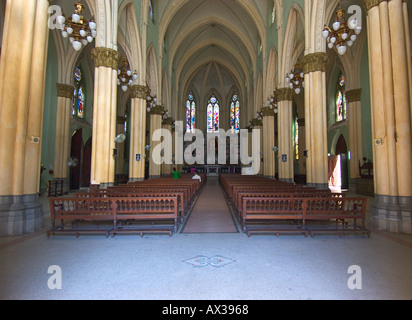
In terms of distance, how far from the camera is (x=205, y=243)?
5445mm

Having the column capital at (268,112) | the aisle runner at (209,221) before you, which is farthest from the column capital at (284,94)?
the aisle runner at (209,221)

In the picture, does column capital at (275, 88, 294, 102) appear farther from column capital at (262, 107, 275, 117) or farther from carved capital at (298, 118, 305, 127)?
carved capital at (298, 118, 305, 127)

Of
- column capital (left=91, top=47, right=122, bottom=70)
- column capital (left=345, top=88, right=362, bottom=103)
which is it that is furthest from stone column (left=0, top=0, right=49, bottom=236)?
column capital (left=345, top=88, right=362, bottom=103)

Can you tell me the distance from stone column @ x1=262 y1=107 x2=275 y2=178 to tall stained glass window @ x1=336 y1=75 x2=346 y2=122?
6.13 m

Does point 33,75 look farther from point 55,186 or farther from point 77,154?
point 77,154

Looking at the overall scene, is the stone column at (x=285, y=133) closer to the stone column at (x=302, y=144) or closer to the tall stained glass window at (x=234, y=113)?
the stone column at (x=302, y=144)

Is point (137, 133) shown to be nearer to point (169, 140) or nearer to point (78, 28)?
point (78, 28)

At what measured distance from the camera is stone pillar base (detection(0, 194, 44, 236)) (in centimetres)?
601

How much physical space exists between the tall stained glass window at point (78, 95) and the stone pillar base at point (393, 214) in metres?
20.3

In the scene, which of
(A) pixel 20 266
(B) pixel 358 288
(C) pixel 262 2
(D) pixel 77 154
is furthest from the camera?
(C) pixel 262 2

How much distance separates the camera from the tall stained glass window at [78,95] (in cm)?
2011

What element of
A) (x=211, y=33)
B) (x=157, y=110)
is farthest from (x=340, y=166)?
(x=211, y=33)
